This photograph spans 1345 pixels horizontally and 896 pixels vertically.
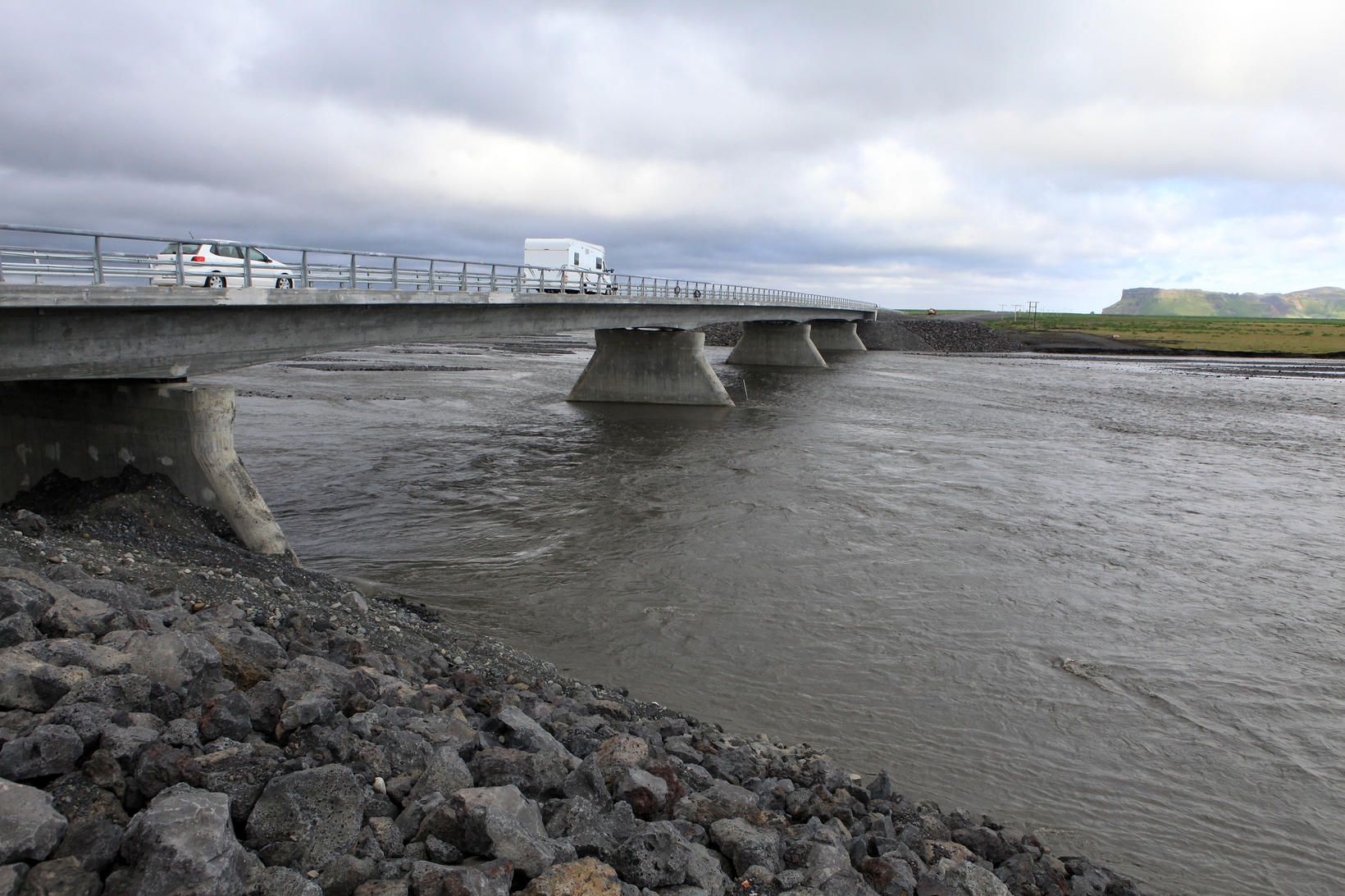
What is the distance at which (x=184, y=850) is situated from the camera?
14.8 ft

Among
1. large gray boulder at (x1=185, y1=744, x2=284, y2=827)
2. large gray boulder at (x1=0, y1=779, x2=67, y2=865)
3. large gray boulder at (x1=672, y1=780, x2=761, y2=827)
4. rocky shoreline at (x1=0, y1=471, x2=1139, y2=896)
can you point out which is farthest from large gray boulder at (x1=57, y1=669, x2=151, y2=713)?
large gray boulder at (x1=672, y1=780, x2=761, y2=827)

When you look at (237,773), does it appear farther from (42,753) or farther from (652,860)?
(652,860)

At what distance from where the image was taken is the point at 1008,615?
1445 cm

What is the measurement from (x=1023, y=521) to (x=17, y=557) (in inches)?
785

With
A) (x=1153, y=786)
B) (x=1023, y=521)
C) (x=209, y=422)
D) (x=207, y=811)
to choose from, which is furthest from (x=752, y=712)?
(x=1023, y=521)

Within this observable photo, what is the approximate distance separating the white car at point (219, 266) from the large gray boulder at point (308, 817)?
13626 millimetres

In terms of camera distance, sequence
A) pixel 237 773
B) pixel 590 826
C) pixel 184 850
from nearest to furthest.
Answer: pixel 184 850
pixel 237 773
pixel 590 826

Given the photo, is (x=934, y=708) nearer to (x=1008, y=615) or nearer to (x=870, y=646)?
(x=870, y=646)

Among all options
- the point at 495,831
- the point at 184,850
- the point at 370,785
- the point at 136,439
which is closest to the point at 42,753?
the point at 184,850

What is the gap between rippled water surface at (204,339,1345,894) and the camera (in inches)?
380

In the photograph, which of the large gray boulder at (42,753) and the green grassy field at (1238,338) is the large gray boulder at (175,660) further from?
the green grassy field at (1238,338)

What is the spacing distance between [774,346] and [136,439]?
62714 mm

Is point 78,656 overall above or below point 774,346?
below

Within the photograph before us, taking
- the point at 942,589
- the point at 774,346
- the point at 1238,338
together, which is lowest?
the point at 942,589
